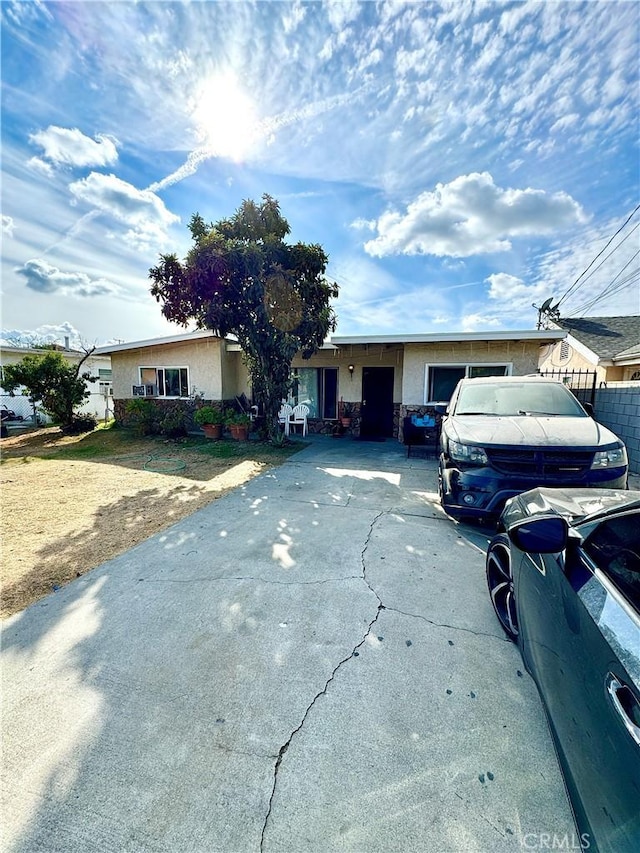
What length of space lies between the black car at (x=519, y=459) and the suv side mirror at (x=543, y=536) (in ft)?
6.31

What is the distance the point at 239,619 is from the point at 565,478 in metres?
3.25

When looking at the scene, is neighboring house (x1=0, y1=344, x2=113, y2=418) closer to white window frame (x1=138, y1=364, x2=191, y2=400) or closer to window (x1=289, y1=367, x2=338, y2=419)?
white window frame (x1=138, y1=364, x2=191, y2=400)

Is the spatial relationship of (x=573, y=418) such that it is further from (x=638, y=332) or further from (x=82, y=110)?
(x=638, y=332)

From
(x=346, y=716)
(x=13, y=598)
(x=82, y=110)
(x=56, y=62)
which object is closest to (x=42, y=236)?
(x=82, y=110)

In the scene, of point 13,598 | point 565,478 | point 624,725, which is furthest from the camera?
point 565,478

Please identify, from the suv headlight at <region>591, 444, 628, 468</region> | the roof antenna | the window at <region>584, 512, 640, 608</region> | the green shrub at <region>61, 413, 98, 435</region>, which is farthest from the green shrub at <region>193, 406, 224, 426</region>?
the roof antenna

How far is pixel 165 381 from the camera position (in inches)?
473

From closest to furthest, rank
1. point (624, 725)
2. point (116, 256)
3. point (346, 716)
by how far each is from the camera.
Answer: point (624, 725), point (346, 716), point (116, 256)

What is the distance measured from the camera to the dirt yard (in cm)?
337

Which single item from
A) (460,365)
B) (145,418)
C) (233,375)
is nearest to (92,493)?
(145,418)

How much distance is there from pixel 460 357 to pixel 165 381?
9864 millimetres

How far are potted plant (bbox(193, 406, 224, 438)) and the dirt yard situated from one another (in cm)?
50

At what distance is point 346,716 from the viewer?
1729mm

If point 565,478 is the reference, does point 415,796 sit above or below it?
below
